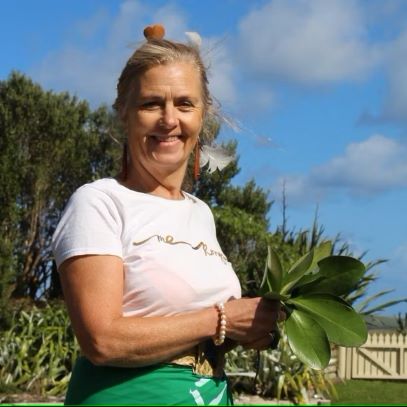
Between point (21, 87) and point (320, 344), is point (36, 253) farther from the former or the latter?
point (320, 344)

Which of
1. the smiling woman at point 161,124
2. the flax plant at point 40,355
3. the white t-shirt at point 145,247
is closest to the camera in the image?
the white t-shirt at point 145,247

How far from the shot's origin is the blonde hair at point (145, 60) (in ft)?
8.15

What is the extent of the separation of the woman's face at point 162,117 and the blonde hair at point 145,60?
0.02 m

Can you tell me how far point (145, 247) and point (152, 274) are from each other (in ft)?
0.26

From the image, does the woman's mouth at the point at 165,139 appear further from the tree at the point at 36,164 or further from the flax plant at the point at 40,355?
the tree at the point at 36,164

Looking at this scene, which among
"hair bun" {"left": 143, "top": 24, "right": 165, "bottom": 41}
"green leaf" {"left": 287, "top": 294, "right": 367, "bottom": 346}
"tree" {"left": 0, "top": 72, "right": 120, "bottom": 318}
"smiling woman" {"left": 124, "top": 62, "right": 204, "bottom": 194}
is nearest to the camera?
"green leaf" {"left": 287, "top": 294, "right": 367, "bottom": 346}

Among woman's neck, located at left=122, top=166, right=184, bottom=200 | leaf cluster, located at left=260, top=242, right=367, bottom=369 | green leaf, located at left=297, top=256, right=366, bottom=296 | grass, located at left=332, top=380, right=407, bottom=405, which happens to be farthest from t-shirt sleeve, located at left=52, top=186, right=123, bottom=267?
grass, located at left=332, top=380, right=407, bottom=405

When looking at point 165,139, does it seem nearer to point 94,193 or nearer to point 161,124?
point 161,124

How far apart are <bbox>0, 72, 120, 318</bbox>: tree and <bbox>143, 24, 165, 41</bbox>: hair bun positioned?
19579 mm

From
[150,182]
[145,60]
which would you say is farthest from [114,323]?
[145,60]

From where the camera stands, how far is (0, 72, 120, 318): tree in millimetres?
22344

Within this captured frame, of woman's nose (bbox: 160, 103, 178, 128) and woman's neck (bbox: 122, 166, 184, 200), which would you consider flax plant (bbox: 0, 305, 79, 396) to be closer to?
woman's neck (bbox: 122, 166, 184, 200)

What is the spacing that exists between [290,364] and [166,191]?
10344 mm

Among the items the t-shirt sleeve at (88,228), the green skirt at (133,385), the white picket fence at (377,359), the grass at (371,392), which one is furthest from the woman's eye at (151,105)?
the white picket fence at (377,359)
